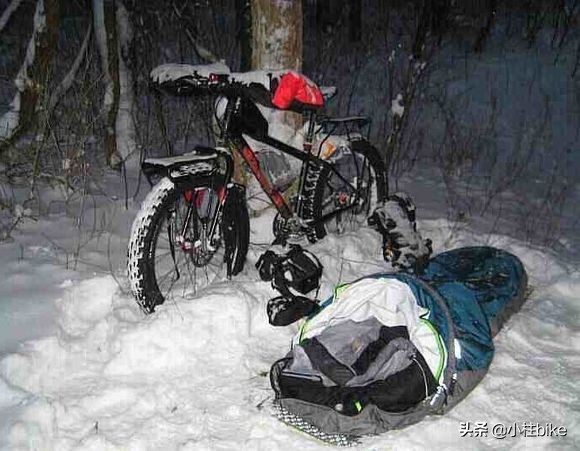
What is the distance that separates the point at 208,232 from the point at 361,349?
40.7 inches

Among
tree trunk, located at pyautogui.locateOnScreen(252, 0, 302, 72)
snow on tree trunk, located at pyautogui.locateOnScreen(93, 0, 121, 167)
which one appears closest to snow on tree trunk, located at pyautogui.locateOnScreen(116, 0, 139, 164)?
snow on tree trunk, located at pyautogui.locateOnScreen(93, 0, 121, 167)

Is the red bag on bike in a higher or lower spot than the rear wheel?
higher

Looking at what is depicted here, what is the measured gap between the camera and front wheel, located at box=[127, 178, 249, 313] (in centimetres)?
278

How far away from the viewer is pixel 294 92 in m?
2.98

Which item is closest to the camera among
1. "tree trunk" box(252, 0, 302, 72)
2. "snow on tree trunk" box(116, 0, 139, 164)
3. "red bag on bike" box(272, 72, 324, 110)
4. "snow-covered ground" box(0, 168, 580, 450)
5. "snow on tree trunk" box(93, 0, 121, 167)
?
"snow-covered ground" box(0, 168, 580, 450)

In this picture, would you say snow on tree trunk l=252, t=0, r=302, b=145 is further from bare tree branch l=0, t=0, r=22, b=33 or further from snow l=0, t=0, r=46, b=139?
bare tree branch l=0, t=0, r=22, b=33

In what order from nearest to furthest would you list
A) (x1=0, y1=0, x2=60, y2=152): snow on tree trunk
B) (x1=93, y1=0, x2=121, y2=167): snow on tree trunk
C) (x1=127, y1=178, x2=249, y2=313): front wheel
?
(x1=127, y1=178, x2=249, y2=313): front wheel
(x1=0, y1=0, x2=60, y2=152): snow on tree trunk
(x1=93, y1=0, x2=121, y2=167): snow on tree trunk

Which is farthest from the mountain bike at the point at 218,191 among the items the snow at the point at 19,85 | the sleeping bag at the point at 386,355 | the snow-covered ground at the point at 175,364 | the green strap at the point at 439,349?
the snow at the point at 19,85

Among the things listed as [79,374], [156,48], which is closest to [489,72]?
[156,48]

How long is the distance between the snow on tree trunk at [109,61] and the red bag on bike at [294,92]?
1.97 meters

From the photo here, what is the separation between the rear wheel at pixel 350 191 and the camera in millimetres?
3566

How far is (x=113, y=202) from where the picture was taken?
4207 millimetres

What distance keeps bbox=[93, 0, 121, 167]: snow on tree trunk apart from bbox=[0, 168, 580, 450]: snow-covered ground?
125cm

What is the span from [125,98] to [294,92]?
2.28 meters
